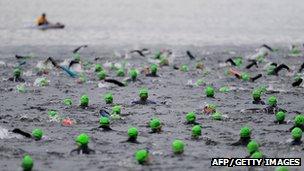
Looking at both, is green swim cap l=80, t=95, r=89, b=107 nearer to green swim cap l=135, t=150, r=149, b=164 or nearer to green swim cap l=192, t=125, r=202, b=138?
green swim cap l=192, t=125, r=202, b=138

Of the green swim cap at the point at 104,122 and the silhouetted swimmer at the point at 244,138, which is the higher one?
the green swim cap at the point at 104,122

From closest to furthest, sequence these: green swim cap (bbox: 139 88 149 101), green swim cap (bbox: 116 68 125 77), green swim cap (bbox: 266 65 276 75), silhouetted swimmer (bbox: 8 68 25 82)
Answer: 1. green swim cap (bbox: 139 88 149 101)
2. silhouetted swimmer (bbox: 8 68 25 82)
3. green swim cap (bbox: 116 68 125 77)
4. green swim cap (bbox: 266 65 276 75)

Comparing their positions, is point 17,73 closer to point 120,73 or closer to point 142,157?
point 120,73

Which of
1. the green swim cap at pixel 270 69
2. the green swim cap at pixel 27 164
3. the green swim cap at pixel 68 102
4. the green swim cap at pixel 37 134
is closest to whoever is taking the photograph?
the green swim cap at pixel 27 164

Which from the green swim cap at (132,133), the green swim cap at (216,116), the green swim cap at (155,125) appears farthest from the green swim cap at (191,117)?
the green swim cap at (132,133)

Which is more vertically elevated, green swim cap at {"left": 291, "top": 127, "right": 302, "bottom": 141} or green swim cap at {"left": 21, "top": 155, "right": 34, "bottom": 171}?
green swim cap at {"left": 291, "top": 127, "right": 302, "bottom": 141}

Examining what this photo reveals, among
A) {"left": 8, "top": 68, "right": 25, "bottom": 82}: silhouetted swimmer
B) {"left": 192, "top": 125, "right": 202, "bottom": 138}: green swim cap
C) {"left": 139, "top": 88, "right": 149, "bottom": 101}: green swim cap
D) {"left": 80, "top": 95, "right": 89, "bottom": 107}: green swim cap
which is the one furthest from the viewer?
{"left": 8, "top": 68, "right": 25, "bottom": 82}: silhouetted swimmer

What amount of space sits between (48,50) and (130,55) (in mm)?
5014

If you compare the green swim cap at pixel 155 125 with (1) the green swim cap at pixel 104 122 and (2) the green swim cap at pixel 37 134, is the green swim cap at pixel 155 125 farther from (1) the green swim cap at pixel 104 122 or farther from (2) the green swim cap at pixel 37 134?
(2) the green swim cap at pixel 37 134

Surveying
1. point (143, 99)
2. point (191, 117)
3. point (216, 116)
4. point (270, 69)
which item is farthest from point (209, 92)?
point (270, 69)

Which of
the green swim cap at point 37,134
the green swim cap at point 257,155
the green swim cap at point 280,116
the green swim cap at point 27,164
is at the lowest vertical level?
the green swim cap at point 27,164

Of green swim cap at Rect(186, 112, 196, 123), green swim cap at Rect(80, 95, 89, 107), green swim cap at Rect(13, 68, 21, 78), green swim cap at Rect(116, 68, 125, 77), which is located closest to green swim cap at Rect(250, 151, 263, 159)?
green swim cap at Rect(186, 112, 196, 123)

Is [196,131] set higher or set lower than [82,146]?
higher

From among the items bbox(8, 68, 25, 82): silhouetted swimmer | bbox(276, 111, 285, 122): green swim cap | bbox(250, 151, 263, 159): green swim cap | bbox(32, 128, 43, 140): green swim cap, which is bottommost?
bbox(250, 151, 263, 159): green swim cap
